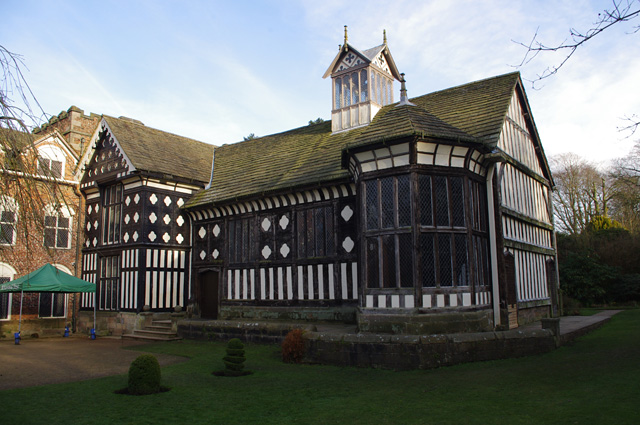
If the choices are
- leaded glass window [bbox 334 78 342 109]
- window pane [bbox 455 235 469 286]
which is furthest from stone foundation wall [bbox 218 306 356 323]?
leaded glass window [bbox 334 78 342 109]

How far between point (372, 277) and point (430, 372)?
2.82 metres

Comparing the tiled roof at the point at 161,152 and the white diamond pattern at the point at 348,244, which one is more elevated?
the tiled roof at the point at 161,152

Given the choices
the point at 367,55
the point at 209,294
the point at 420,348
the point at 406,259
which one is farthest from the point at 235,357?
the point at 367,55

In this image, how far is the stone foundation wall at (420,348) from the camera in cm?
962

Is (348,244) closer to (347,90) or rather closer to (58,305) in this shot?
(347,90)

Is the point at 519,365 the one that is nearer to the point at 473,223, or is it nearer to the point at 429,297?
the point at 429,297

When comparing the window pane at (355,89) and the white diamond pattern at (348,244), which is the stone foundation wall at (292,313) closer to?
the white diamond pattern at (348,244)

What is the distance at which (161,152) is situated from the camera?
1967 cm

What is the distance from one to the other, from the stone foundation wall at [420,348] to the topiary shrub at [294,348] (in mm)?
169

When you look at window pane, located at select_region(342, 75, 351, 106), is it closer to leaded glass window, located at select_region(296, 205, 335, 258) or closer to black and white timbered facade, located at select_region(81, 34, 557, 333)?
black and white timbered facade, located at select_region(81, 34, 557, 333)

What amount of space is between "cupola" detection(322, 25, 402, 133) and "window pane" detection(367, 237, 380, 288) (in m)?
7.51

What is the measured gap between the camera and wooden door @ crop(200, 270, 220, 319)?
59.0 ft

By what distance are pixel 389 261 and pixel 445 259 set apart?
4.26 feet

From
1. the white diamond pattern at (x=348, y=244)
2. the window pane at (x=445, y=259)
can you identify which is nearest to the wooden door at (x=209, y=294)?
the white diamond pattern at (x=348, y=244)
